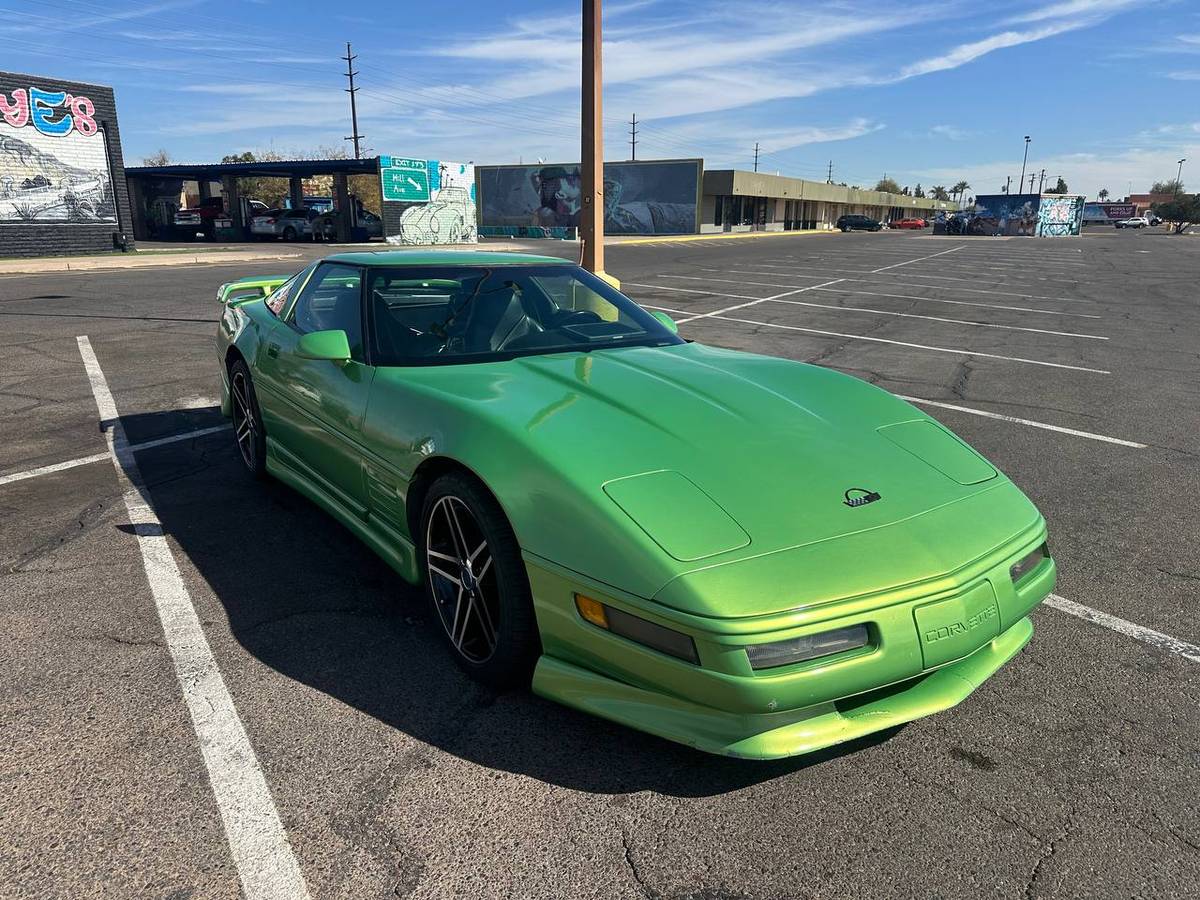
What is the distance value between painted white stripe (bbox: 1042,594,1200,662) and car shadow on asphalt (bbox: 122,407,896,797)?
1344mm

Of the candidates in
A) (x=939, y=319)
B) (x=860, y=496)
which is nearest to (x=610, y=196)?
(x=939, y=319)

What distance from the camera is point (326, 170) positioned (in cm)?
3491

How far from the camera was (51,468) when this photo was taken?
505 cm

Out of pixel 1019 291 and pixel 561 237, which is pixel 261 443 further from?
pixel 561 237

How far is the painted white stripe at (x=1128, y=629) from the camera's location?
3.08 metres

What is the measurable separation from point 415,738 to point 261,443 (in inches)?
105

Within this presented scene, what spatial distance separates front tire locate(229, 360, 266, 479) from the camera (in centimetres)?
462

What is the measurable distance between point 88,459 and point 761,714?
4.90 metres

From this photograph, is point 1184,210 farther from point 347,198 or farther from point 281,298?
point 281,298

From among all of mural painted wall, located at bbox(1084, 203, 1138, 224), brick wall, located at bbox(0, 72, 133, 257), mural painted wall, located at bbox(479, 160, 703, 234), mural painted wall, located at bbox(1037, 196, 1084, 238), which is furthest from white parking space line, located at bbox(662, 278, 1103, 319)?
mural painted wall, located at bbox(1084, 203, 1138, 224)

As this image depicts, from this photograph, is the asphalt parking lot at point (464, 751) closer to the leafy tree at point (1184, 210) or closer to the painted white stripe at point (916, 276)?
the painted white stripe at point (916, 276)

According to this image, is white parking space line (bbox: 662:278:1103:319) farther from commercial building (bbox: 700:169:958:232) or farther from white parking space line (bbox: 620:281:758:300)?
commercial building (bbox: 700:169:958:232)

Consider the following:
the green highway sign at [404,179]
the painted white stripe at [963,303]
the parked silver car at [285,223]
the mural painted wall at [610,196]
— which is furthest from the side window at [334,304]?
the mural painted wall at [610,196]

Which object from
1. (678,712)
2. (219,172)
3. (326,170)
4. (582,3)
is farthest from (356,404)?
(219,172)
